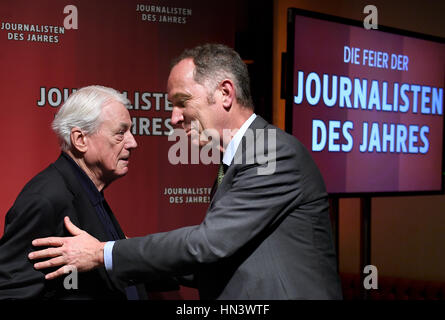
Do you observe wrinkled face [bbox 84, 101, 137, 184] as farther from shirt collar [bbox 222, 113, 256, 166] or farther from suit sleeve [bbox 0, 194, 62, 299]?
shirt collar [bbox 222, 113, 256, 166]

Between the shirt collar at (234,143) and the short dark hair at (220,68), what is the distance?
7 cm

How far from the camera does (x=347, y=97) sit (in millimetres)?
3252

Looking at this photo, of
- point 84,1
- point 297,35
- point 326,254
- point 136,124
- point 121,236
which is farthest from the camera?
point 136,124

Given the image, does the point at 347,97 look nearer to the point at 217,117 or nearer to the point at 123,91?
the point at 123,91

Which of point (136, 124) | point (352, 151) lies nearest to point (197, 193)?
point (136, 124)

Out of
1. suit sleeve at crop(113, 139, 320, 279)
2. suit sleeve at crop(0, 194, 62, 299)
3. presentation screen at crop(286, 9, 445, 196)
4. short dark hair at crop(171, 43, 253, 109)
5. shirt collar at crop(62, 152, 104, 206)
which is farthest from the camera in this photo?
presentation screen at crop(286, 9, 445, 196)

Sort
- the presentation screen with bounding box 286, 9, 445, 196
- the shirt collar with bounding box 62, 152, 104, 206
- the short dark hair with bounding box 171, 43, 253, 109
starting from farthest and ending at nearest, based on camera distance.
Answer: the presentation screen with bounding box 286, 9, 445, 196
the shirt collar with bounding box 62, 152, 104, 206
the short dark hair with bounding box 171, 43, 253, 109

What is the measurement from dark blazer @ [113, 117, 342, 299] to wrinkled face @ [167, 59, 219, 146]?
20 cm

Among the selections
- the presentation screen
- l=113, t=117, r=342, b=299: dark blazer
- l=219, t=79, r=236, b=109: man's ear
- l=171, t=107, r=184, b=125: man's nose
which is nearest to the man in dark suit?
l=113, t=117, r=342, b=299: dark blazer

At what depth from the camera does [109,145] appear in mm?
2104

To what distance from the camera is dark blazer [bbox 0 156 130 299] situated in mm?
1747

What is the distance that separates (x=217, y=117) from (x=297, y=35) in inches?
49.7

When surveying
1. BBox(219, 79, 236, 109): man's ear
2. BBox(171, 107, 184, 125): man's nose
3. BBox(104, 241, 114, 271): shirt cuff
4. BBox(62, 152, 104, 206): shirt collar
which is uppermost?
BBox(219, 79, 236, 109): man's ear

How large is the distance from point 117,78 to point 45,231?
5.81 ft
